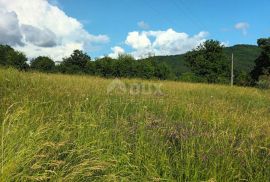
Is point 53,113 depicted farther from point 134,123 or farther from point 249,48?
point 249,48

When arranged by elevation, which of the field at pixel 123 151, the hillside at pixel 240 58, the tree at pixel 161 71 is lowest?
the field at pixel 123 151

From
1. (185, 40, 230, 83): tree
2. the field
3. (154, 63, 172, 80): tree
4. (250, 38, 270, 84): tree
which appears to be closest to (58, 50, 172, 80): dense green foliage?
(154, 63, 172, 80): tree

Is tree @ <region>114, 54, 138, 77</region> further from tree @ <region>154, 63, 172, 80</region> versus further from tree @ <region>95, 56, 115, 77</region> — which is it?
tree @ <region>154, 63, 172, 80</region>

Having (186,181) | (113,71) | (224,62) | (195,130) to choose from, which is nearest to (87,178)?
(186,181)

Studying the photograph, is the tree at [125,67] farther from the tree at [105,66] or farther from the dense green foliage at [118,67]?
the tree at [105,66]

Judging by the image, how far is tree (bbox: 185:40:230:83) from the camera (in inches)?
1962

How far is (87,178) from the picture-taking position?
3352 mm

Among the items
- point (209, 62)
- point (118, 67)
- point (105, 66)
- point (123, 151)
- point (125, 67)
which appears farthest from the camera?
point (209, 62)

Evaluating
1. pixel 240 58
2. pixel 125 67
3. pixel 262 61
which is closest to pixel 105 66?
pixel 125 67

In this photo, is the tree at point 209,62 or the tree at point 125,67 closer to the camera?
the tree at point 125,67

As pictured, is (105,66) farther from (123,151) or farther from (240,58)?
(240,58)

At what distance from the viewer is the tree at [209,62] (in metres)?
49.8

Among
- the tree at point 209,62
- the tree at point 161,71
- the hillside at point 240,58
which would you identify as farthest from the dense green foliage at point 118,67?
the hillside at point 240,58

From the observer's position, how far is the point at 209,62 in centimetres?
5016
